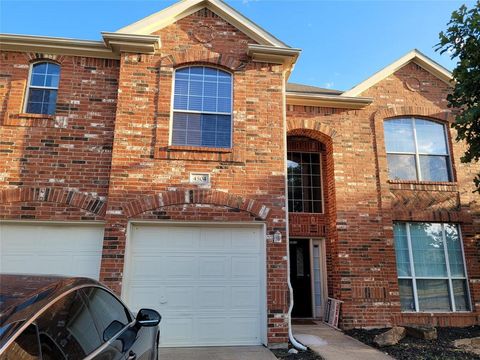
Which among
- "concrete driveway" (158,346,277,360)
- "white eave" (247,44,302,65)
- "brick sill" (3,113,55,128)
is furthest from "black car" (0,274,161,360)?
"white eave" (247,44,302,65)

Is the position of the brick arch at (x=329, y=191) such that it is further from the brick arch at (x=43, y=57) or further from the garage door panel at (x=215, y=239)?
the brick arch at (x=43, y=57)

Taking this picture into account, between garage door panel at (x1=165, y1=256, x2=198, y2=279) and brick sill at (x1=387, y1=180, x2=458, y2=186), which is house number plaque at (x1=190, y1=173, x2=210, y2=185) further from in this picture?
brick sill at (x1=387, y1=180, x2=458, y2=186)

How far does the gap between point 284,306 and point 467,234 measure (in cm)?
579

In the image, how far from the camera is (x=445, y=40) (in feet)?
20.0

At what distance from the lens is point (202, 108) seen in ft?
25.9

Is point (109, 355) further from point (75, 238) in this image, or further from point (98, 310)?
point (75, 238)

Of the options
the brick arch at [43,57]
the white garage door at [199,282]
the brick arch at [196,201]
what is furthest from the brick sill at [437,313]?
the brick arch at [43,57]

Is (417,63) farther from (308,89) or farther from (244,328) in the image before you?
(244,328)

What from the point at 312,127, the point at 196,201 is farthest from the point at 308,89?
the point at 196,201

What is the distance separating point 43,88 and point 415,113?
9.45 meters

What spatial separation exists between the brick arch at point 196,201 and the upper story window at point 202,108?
3.59 ft

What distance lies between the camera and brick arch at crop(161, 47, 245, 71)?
7961mm

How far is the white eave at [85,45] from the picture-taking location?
7.72 metres

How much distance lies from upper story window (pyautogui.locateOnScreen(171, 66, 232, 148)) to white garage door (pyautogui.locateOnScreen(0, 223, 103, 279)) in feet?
8.59
